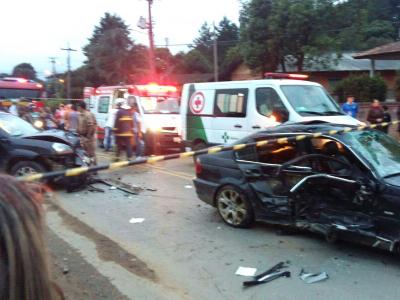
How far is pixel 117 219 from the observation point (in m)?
7.04

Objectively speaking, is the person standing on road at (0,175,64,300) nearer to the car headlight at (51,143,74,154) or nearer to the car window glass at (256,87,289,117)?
the car headlight at (51,143,74,154)

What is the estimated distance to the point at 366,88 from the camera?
22.3m

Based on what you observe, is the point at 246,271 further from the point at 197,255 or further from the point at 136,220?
the point at 136,220

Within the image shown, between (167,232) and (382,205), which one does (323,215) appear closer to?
(382,205)

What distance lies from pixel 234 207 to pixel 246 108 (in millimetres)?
4882

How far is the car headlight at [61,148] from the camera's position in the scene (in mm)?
8867

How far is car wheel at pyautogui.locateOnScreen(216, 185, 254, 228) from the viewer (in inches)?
245

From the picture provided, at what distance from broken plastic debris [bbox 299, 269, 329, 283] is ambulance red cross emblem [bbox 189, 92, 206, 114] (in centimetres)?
783

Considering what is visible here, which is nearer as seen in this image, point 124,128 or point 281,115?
point 281,115

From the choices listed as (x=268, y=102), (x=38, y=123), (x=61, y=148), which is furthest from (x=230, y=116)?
(x=38, y=123)

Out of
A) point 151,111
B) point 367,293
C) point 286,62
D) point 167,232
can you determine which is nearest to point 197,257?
point 167,232

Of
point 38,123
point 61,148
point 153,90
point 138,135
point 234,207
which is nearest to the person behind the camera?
point 234,207

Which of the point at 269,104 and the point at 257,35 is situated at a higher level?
the point at 257,35

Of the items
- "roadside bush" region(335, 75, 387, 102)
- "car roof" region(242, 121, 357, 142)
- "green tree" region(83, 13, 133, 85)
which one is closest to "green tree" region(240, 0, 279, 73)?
"roadside bush" region(335, 75, 387, 102)
